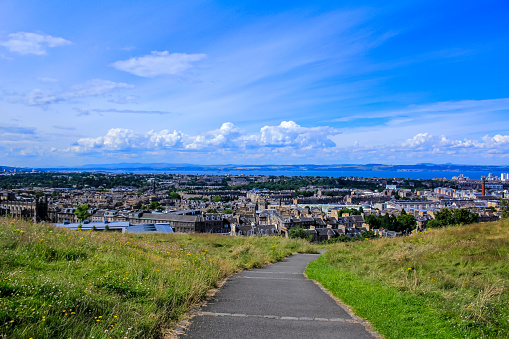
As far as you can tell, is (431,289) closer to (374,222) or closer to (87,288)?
(87,288)

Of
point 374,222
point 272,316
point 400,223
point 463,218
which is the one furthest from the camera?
point 374,222

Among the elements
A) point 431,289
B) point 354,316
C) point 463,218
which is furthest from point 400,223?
point 354,316

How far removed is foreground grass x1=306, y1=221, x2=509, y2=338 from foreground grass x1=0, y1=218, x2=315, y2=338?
3.47 meters

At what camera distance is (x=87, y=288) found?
18.2 ft

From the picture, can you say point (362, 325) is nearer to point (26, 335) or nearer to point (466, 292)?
point (466, 292)

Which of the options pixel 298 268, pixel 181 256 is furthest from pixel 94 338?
pixel 298 268

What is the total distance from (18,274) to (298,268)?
32.7 ft

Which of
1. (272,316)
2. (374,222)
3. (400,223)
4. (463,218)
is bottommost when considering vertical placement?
(374,222)

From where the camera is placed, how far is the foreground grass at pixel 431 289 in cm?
550

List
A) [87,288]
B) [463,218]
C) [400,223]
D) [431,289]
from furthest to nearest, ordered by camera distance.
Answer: [400,223]
[463,218]
[431,289]
[87,288]

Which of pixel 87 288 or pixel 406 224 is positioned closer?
pixel 87 288

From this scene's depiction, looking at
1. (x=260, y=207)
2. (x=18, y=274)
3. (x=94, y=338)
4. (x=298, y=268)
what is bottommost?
(x=260, y=207)

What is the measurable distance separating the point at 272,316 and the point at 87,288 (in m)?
3.16

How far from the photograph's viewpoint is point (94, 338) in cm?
432
